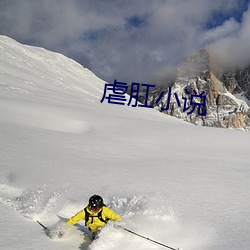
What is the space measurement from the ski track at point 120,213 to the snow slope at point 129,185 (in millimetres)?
19

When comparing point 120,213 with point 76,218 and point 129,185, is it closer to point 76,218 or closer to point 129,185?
point 76,218

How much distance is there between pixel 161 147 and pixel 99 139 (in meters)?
2.74

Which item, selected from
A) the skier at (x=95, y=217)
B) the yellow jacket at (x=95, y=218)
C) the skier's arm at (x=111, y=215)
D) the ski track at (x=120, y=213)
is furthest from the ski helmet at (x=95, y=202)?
the ski track at (x=120, y=213)

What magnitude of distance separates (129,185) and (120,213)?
145 cm

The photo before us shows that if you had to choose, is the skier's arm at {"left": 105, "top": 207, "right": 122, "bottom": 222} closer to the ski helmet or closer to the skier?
the skier

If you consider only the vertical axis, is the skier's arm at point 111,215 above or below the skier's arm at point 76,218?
above

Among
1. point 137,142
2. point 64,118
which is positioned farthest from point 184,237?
point 64,118

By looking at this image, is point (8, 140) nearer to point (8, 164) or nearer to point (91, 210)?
point (8, 164)

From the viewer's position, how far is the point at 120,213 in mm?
6508

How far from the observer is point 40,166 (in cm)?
906

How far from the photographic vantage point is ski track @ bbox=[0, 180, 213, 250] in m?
5.33

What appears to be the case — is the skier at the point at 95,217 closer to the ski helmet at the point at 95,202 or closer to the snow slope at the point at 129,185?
the ski helmet at the point at 95,202

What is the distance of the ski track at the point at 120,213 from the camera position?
5.33m

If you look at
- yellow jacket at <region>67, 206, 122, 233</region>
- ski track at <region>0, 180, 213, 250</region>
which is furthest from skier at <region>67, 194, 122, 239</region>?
ski track at <region>0, 180, 213, 250</region>
